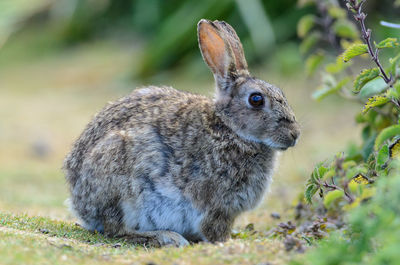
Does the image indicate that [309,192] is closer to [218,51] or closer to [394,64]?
[394,64]

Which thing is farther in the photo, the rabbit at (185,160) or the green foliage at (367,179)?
the rabbit at (185,160)

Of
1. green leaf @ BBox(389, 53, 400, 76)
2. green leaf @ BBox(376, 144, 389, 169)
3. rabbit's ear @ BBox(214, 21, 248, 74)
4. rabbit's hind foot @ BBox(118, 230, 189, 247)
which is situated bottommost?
rabbit's hind foot @ BBox(118, 230, 189, 247)

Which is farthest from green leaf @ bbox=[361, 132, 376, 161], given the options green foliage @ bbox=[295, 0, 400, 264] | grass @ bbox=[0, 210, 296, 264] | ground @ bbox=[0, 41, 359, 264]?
grass @ bbox=[0, 210, 296, 264]

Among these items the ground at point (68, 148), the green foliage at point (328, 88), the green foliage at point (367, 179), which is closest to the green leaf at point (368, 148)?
the green foliage at point (367, 179)

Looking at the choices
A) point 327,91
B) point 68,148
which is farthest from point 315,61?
point 68,148

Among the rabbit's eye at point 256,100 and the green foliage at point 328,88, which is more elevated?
the green foliage at point 328,88

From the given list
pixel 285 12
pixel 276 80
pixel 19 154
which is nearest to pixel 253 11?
pixel 285 12

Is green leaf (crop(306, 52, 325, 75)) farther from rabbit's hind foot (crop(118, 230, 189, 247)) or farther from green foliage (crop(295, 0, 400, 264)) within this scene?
rabbit's hind foot (crop(118, 230, 189, 247))

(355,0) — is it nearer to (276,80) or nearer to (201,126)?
(201,126)

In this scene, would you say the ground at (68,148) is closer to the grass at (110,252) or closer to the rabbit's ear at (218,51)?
the grass at (110,252)
